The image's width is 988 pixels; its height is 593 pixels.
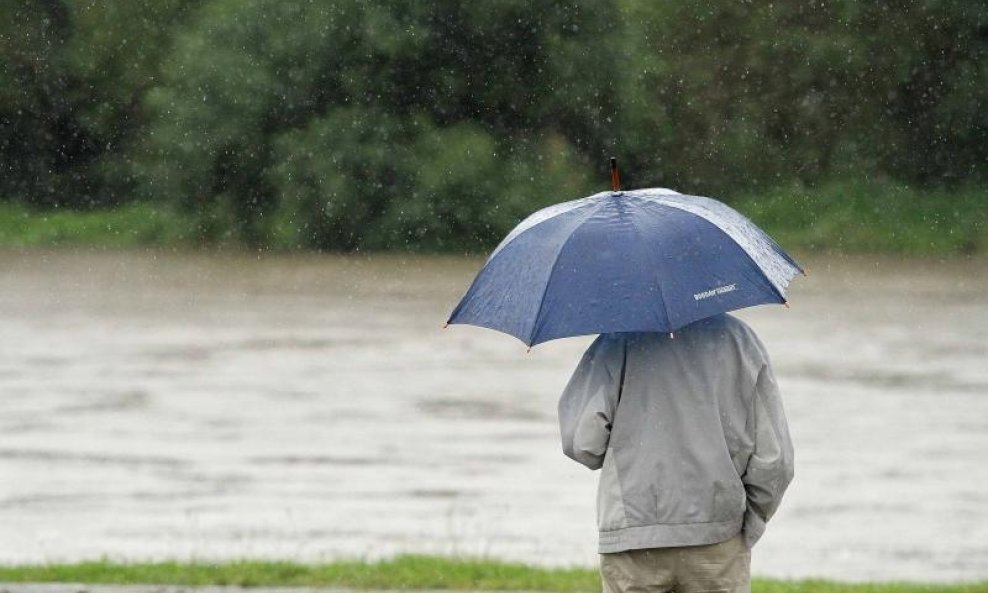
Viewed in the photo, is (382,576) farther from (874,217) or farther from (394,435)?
(874,217)

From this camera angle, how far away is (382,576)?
722cm

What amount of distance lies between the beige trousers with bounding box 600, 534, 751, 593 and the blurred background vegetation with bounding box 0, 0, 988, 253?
92.3ft

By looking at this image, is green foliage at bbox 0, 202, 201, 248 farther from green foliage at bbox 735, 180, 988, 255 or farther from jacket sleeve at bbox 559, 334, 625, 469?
jacket sleeve at bbox 559, 334, 625, 469

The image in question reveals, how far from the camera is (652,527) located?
13.3ft

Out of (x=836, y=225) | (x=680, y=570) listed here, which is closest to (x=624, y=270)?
(x=680, y=570)

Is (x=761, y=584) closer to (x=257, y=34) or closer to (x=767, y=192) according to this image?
(x=257, y=34)

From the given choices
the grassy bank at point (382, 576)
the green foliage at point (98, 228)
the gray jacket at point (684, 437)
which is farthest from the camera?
the green foliage at point (98, 228)

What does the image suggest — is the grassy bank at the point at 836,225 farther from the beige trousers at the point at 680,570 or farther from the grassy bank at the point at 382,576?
the beige trousers at the point at 680,570

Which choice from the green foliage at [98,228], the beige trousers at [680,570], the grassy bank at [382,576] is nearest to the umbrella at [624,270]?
the beige trousers at [680,570]

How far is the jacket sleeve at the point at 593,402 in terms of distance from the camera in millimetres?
4082

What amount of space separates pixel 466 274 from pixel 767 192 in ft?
39.3

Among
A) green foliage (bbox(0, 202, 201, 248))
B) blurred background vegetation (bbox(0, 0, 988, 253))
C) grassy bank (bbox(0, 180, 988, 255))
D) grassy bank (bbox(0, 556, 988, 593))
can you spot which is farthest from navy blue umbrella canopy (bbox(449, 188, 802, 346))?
green foliage (bbox(0, 202, 201, 248))

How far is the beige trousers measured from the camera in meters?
4.07

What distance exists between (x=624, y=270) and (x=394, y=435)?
8320 mm
